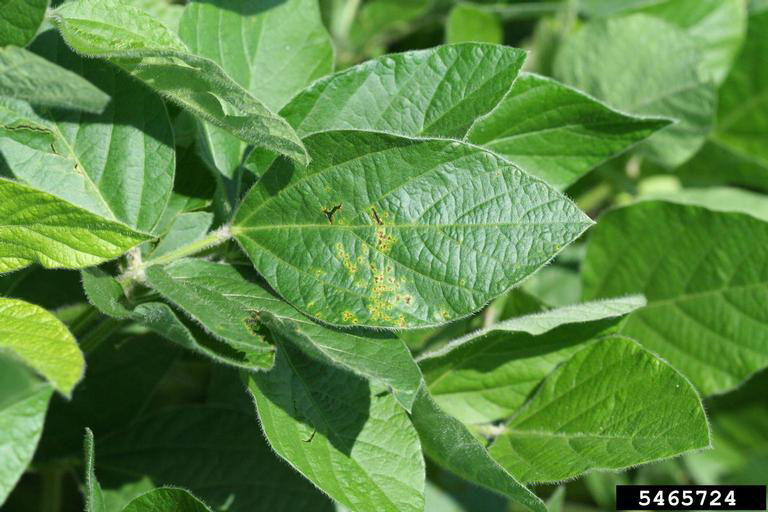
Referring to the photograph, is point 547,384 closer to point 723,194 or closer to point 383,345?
point 383,345

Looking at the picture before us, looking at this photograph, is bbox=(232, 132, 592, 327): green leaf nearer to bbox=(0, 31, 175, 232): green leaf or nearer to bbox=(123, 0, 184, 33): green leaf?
bbox=(0, 31, 175, 232): green leaf

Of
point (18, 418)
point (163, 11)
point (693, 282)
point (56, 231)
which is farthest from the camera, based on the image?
point (693, 282)

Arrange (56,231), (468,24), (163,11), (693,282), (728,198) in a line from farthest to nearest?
(728,198) → (468,24) → (693,282) → (163,11) → (56,231)

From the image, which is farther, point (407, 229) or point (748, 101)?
point (748, 101)

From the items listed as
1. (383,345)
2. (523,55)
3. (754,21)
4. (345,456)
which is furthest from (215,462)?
(754,21)

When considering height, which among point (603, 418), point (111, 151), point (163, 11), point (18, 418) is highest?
point (163, 11)

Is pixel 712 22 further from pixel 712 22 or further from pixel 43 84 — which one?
pixel 43 84

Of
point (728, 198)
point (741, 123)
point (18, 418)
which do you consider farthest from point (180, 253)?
point (741, 123)

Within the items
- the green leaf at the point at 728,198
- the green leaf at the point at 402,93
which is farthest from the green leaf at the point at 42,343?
the green leaf at the point at 728,198
